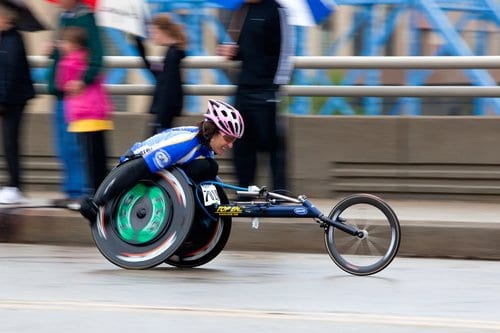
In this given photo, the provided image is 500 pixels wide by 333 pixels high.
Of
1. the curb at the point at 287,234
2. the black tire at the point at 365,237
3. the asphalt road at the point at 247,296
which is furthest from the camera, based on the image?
the curb at the point at 287,234

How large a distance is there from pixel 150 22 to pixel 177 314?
180 inches

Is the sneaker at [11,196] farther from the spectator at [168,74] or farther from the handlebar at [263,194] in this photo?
the handlebar at [263,194]

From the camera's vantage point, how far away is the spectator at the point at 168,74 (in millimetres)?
10000

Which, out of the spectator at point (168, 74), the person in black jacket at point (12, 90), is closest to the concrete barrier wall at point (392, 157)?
the spectator at point (168, 74)

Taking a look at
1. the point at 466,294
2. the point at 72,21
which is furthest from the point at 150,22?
the point at 466,294

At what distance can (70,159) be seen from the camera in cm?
1027

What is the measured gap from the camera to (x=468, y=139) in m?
10.7

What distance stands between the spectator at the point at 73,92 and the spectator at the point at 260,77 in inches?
44.1

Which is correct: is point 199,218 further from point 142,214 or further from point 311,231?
point 311,231

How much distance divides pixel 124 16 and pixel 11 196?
1935 millimetres

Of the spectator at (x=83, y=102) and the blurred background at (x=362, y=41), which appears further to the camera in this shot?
the blurred background at (x=362, y=41)

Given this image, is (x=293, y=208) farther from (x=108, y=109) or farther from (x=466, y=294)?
(x=108, y=109)

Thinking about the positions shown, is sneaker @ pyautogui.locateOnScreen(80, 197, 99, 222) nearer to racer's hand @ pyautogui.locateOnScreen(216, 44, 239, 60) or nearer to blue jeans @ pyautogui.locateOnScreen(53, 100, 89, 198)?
blue jeans @ pyautogui.locateOnScreen(53, 100, 89, 198)

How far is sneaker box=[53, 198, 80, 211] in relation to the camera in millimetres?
9871
